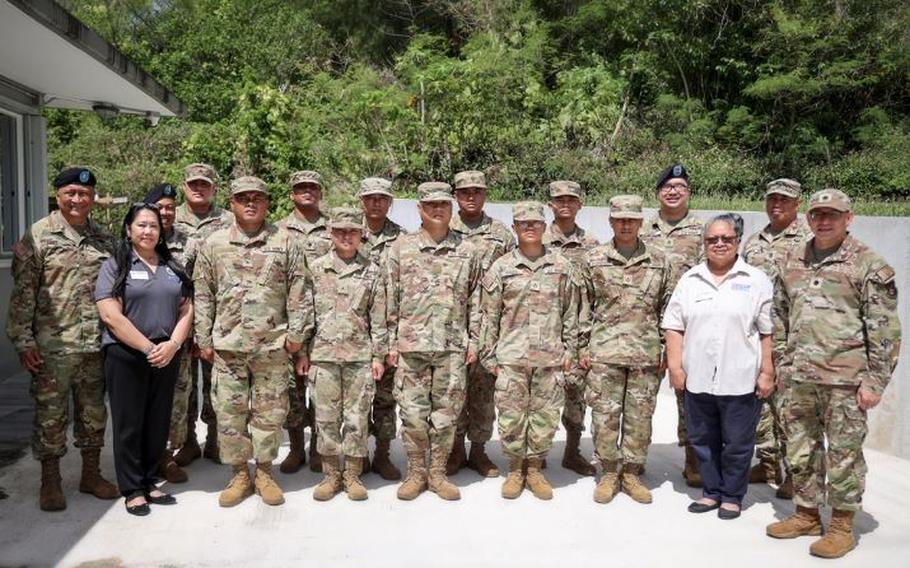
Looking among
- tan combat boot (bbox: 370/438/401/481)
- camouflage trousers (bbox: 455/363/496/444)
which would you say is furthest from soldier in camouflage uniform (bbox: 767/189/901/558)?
tan combat boot (bbox: 370/438/401/481)

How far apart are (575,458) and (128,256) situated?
10.5ft

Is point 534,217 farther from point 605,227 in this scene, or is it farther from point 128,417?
point 605,227

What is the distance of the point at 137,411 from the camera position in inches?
189

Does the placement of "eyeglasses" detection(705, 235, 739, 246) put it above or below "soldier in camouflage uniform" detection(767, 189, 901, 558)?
above

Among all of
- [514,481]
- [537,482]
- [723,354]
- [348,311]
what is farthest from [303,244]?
[723,354]

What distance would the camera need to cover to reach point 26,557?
13.9 ft

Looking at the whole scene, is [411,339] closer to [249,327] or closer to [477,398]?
[477,398]

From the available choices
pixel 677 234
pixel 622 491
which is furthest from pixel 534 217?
pixel 622 491

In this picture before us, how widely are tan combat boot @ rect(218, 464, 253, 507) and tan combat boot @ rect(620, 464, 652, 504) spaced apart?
92.8 inches

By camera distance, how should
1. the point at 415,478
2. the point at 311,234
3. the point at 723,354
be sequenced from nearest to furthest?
the point at 723,354 → the point at 415,478 → the point at 311,234

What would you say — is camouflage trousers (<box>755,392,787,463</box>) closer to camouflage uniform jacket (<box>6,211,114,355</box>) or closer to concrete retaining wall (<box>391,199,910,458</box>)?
concrete retaining wall (<box>391,199,910,458</box>)

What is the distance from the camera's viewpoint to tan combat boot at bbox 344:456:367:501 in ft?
16.7

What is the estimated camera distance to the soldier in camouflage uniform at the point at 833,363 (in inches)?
171

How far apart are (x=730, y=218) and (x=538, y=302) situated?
1.24 m
